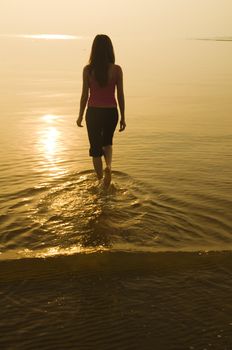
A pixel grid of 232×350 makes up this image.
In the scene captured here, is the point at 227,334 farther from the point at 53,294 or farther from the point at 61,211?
the point at 61,211

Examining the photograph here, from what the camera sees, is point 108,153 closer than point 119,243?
No

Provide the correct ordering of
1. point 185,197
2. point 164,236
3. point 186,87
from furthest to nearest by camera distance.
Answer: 1. point 186,87
2. point 185,197
3. point 164,236

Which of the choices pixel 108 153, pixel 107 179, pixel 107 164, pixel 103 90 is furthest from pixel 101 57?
pixel 107 179

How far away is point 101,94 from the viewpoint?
→ 618 centimetres

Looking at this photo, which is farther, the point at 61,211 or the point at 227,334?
the point at 61,211

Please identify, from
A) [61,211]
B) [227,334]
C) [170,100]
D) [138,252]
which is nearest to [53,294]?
[138,252]

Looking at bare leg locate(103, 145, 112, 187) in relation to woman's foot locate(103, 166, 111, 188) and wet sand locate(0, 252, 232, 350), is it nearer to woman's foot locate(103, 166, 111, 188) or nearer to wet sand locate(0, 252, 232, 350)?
woman's foot locate(103, 166, 111, 188)

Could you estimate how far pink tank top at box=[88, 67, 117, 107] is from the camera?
6115 mm

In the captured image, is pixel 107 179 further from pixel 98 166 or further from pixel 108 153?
pixel 108 153

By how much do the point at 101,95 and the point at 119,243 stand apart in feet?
7.97

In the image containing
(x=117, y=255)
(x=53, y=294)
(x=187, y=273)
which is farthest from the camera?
(x=117, y=255)

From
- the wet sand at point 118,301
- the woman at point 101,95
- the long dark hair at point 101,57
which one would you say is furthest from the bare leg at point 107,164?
the wet sand at point 118,301

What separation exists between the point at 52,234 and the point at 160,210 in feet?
4.63

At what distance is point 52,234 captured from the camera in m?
4.73
